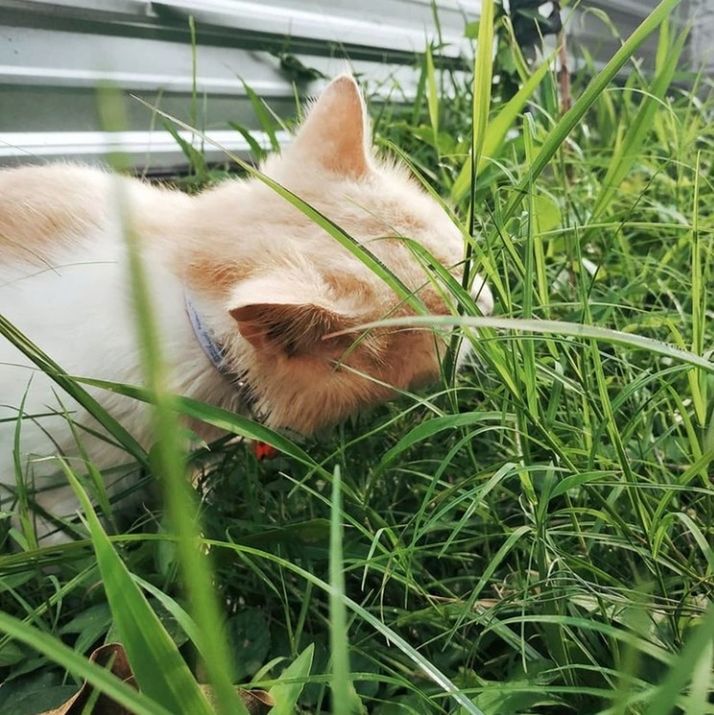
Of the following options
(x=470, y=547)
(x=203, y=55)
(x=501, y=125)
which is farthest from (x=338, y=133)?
(x=203, y=55)

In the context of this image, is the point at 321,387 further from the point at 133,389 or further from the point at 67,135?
the point at 67,135

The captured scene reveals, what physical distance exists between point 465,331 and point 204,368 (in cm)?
38

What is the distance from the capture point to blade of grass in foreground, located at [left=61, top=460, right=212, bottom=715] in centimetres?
35

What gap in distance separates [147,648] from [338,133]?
2.59 feet

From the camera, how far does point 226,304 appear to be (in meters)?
0.79

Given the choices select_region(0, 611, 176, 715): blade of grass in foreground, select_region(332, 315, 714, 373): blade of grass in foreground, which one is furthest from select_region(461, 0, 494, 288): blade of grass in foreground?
select_region(0, 611, 176, 715): blade of grass in foreground

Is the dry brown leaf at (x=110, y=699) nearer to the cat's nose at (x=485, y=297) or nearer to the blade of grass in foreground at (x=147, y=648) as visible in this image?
the blade of grass in foreground at (x=147, y=648)

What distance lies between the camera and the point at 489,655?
0.68 m

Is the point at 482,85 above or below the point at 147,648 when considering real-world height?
above

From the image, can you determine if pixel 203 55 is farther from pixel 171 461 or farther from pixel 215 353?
pixel 171 461

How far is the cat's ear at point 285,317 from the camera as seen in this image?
0.67m

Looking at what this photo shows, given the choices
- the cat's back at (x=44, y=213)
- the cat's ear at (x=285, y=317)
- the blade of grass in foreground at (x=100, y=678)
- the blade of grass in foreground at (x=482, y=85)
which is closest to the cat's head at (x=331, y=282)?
the cat's ear at (x=285, y=317)

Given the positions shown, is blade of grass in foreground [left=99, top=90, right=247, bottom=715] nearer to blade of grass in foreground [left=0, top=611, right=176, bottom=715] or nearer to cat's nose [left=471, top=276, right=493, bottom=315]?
blade of grass in foreground [left=0, top=611, right=176, bottom=715]

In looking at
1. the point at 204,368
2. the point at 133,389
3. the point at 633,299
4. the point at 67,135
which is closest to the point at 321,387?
the point at 204,368
